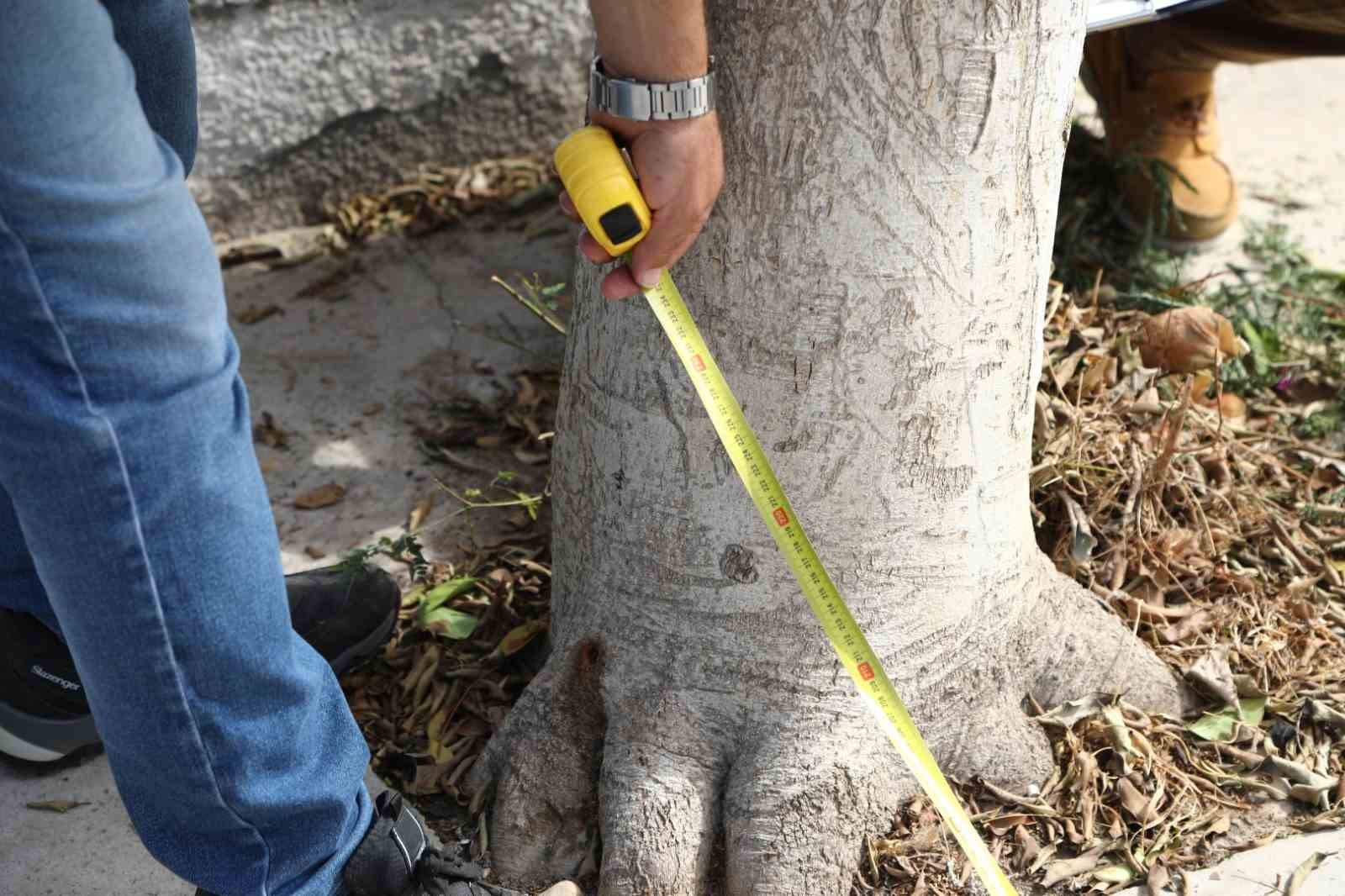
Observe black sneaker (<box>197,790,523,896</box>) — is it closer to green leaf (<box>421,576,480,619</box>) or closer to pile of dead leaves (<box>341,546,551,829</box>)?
pile of dead leaves (<box>341,546,551,829</box>)

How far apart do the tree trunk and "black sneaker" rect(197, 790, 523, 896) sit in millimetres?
211

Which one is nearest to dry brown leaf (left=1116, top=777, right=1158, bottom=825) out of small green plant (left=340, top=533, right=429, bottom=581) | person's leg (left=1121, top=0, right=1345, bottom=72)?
small green plant (left=340, top=533, right=429, bottom=581)

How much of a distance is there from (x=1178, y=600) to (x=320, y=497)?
1.76 metres

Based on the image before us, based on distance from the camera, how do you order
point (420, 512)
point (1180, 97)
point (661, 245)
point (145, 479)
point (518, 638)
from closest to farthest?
point (145, 479), point (661, 245), point (518, 638), point (420, 512), point (1180, 97)

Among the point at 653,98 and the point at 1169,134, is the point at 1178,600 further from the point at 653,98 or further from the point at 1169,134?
the point at 1169,134

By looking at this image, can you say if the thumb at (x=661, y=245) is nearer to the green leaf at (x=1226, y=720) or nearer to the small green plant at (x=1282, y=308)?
the green leaf at (x=1226, y=720)

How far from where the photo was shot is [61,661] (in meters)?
Answer: 2.13

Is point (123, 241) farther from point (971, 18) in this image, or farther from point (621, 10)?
point (971, 18)

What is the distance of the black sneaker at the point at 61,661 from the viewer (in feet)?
6.95

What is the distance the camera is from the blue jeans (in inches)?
48.0

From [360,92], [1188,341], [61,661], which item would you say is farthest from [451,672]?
[360,92]

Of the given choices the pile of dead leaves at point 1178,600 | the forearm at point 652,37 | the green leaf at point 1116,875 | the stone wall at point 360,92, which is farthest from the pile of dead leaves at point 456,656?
the stone wall at point 360,92

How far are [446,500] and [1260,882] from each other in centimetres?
170

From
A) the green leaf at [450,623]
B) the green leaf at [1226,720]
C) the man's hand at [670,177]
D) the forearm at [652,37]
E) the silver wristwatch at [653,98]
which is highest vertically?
the forearm at [652,37]
